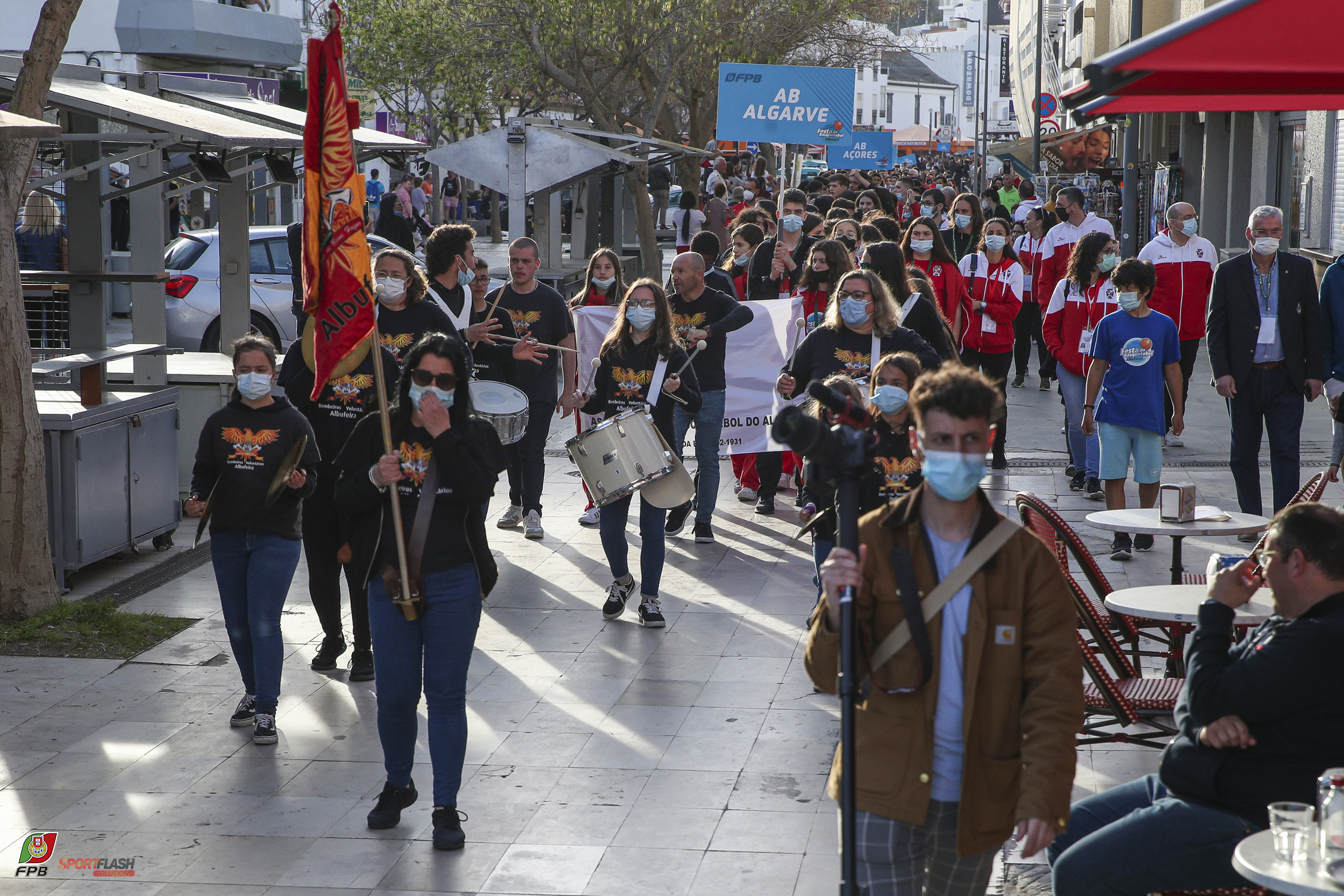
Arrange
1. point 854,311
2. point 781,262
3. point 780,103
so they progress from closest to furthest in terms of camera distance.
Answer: point 854,311
point 781,262
point 780,103

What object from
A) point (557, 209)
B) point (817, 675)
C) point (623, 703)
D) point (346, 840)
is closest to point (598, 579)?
point (623, 703)

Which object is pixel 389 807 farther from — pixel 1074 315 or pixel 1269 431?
pixel 1074 315

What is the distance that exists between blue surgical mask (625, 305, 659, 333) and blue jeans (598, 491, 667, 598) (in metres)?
1.04

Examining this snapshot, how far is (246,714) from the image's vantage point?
6.49 m

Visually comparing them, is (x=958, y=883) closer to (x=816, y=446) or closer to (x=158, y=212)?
(x=816, y=446)

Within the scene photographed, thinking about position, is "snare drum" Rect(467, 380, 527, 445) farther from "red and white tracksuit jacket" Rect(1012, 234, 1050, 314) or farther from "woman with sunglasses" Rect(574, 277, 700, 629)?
"red and white tracksuit jacket" Rect(1012, 234, 1050, 314)

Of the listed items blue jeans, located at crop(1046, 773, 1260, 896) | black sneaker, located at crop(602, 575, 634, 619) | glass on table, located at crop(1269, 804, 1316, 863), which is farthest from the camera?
black sneaker, located at crop(602, 575, 634, 619)

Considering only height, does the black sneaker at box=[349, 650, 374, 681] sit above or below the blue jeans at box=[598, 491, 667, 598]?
below

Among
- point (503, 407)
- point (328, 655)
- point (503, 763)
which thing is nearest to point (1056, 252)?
point (503, 407)

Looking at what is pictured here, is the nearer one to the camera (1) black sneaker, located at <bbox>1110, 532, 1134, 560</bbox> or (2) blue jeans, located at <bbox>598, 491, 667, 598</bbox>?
(2) blue jeans, located at <bbox>598, 491, 667, 598</bbox>

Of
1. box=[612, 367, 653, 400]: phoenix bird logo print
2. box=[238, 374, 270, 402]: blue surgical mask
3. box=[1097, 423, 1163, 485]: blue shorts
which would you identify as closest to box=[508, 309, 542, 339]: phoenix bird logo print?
box=[612, 367, 653, 400]: phoenix bird logo print

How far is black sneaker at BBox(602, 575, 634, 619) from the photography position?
8148 millimetres

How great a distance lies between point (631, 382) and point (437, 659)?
3564mm

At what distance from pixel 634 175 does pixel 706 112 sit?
13159 millimetres
